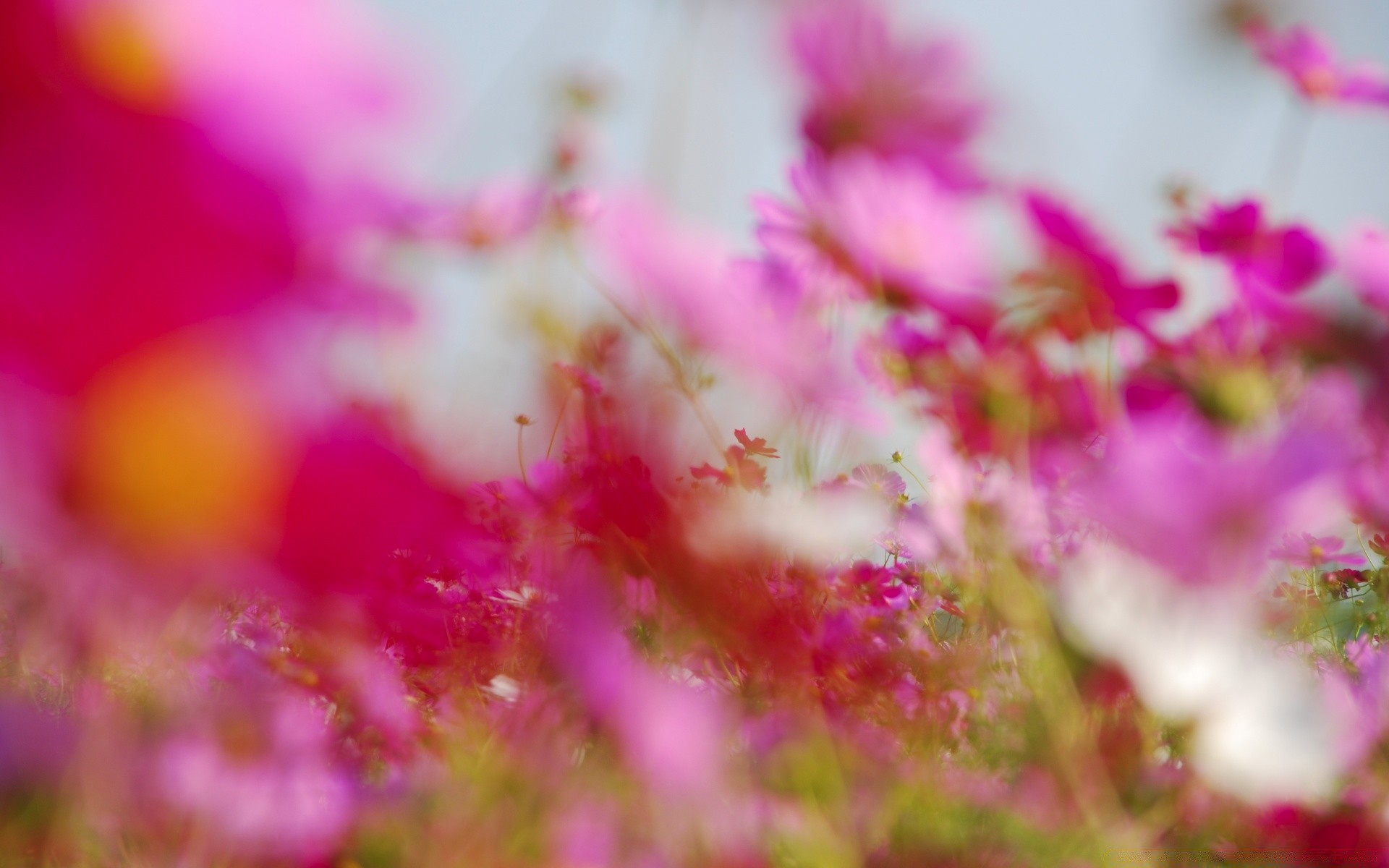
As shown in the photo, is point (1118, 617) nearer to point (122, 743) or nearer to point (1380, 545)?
point (122, 743)

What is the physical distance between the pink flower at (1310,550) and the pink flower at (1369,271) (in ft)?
0.88

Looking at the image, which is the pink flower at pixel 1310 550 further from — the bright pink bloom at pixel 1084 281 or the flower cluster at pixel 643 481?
the bright pink bloom at pixel 1084 281

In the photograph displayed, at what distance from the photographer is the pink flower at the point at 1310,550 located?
21.6 inches

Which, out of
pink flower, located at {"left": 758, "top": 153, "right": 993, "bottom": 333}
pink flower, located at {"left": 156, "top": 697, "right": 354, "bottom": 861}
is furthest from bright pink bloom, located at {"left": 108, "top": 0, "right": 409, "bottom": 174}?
pink flower, located at {"left": 156, "top": 697, "right": 354, "bottom": 861}

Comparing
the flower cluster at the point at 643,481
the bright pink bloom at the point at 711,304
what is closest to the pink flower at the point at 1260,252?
the flower cluster at the point at 643,481

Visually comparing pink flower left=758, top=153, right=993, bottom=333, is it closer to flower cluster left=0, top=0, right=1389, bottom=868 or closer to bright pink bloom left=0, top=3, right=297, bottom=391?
flower cluster left=0, top=0, right=1389, bottom=868

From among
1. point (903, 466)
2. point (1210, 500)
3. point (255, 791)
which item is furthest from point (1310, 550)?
point (255, 791)

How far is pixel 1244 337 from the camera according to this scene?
249 mm

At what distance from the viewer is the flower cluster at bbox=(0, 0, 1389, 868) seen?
0.13 metres

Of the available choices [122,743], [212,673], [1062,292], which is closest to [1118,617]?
[1062,292]

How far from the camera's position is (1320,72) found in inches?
11.3

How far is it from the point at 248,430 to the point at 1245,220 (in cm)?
27

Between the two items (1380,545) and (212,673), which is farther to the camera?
(1380,545)

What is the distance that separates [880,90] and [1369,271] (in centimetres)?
15
